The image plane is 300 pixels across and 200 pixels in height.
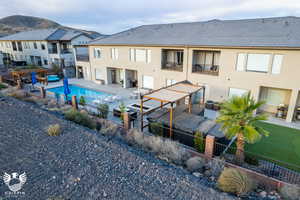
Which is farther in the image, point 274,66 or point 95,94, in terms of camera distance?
point 95,94

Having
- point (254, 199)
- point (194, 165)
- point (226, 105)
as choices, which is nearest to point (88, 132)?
point (194, 165)

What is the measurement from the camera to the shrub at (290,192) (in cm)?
578

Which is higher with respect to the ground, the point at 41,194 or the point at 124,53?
the point at 124,53

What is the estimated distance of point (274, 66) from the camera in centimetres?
1290

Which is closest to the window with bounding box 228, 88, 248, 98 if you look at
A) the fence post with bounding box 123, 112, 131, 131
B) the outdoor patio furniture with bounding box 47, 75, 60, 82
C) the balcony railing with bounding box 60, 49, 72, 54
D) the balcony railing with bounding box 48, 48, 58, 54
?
the fence post with bounding box 123, 112, 131, 131

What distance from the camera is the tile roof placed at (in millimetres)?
13439

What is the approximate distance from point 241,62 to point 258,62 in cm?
116

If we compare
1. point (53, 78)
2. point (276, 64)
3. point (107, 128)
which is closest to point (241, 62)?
point (276, 64)

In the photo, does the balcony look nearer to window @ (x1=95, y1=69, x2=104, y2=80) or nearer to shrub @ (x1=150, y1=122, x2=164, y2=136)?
shrub @ (x1=150, y1=122, x2=164, y2=136)

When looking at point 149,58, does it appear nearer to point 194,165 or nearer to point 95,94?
point 95,94

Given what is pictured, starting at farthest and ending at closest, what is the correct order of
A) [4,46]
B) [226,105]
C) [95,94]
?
[4,46] → [95,94] → [226,105]

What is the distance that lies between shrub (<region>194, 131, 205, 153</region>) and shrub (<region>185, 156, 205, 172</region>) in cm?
85

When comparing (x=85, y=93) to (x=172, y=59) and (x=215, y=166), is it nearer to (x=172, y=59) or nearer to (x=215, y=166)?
(x=172, y=59)

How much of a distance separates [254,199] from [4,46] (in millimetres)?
56023
